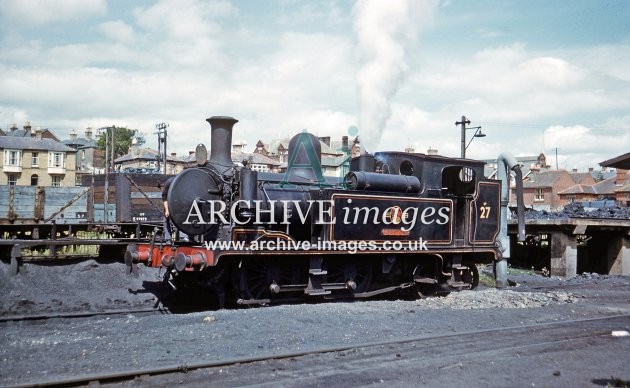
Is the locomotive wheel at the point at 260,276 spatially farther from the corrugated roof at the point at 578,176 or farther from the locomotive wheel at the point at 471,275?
the corrugated roof at the point at 578,176

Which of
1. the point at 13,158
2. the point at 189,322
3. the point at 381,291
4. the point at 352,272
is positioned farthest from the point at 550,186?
the point at 189,322

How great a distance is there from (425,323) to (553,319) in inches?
92.9

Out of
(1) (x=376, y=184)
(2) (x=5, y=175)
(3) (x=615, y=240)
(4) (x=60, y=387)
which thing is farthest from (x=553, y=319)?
(2) (x=5, y=175)

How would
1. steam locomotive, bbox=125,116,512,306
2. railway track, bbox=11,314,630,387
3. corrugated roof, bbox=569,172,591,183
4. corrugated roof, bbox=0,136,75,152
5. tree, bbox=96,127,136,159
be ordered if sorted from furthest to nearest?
tree, bbox=96,127,136,159 → corrugated roof, bbox=569,172,591,183 → corrugated roof, bbox=0,136,75,152 → steam locomotive, bbox=125,116,512,306 → railway track, bbox=11,314,630,387

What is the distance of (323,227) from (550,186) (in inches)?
2425

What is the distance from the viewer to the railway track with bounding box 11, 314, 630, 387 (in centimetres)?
544

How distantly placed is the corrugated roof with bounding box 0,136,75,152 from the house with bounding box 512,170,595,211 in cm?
4981

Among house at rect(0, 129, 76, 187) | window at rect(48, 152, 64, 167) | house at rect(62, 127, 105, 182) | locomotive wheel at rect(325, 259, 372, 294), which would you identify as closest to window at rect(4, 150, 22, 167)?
house at rect(0, 129, 76, 187)

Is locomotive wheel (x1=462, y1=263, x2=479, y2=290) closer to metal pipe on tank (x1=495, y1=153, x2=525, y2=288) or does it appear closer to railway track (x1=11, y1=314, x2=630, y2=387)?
metal pipe on tank (x1=495, y1=153, x2=525, y2=288)

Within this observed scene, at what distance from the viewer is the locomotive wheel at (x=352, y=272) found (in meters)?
10.8

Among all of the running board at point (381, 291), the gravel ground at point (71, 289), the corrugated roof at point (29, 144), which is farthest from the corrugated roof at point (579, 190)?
the gravel ground at point (71, 289)

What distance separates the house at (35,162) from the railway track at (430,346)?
161 ft

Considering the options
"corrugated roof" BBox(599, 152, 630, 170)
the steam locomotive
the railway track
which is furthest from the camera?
"corrugated roof" BBox(599, 152, 630, 170)

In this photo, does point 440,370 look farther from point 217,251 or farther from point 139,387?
point 217,251
